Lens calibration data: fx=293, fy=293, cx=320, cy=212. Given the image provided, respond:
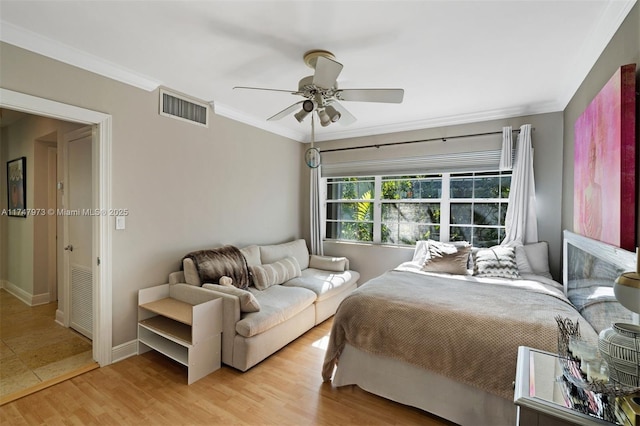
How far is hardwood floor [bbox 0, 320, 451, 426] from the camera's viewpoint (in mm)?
1906

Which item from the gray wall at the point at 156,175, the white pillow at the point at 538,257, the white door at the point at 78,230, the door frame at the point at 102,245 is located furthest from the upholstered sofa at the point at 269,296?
the white pillow at the point at 538,257

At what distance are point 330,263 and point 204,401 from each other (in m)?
2.47

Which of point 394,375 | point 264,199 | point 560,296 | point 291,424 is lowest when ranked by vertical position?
point 291,424

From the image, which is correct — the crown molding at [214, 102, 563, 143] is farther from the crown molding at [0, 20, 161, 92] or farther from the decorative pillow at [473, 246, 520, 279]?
the decorative pillow at [473, 246, 520, 279]

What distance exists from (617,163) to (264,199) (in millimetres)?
3570

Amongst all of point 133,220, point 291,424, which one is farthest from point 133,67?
point 291,424

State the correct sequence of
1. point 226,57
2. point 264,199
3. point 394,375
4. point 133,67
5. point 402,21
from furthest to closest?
point 264,199 → point 133,67 → point 226,57 → point 394,375 → point 402,21

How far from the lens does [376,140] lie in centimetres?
439

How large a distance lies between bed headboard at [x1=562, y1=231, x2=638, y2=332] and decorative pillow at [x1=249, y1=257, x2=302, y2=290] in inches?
109

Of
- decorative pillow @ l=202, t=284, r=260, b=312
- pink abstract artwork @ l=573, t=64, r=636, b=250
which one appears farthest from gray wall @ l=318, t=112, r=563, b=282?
decorative pillow @ l=202, t=284, r=260, b=312

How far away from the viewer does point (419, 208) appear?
4.17m

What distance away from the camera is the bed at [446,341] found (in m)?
1.74

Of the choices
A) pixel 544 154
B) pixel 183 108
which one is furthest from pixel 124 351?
pixel 544 154

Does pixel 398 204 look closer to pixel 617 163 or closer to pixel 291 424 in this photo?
pixel 617 163
